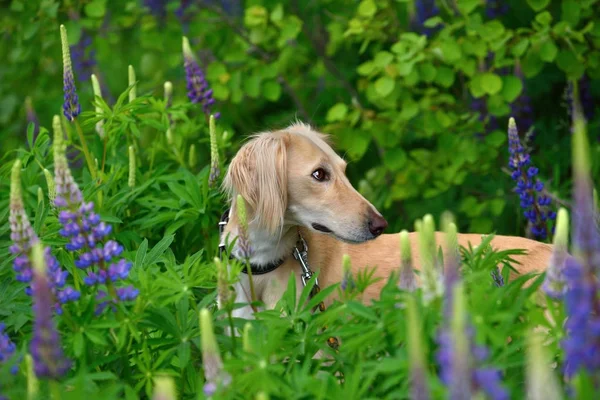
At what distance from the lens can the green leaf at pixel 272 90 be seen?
572cm

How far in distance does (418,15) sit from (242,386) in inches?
160

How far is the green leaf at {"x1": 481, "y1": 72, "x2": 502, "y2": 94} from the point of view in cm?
490

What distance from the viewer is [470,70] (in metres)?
4.93

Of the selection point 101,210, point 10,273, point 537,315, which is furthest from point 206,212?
point 537,315

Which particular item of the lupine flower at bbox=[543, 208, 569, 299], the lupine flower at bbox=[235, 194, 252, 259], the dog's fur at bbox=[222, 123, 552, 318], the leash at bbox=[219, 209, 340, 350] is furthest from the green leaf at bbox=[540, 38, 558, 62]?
the lupine flower at bbox=[543, 208, 569, 299]

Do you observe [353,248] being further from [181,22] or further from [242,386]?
[181,22]

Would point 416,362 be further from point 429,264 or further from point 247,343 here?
point 247,343

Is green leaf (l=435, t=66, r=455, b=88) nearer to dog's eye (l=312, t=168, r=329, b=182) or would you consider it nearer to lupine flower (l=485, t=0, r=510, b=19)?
lupine flower (l=485, t=0, r=510, b=19)

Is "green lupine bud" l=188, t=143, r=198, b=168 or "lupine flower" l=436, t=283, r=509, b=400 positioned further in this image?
"green lupine bud" l=188, t=143, r=198, b=168

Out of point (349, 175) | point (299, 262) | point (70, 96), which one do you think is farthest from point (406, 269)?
point (349, 175)

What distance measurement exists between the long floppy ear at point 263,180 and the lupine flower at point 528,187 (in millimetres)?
1139

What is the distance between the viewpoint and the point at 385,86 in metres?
4.97

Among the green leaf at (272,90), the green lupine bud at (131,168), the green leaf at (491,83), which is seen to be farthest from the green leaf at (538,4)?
the green lupine bud at (131,168)

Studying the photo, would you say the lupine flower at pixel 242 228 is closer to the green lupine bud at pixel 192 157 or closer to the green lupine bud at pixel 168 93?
the green lupine bud at pixel 192 157
